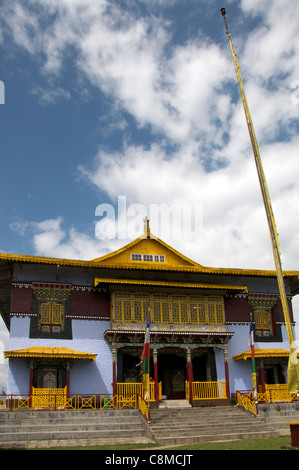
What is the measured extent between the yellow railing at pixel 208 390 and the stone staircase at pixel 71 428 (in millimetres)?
6054

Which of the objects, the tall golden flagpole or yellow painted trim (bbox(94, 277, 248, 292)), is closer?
the tall golden flagpole

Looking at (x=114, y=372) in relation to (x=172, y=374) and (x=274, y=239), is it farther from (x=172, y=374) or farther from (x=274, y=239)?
(x=274, y=239)

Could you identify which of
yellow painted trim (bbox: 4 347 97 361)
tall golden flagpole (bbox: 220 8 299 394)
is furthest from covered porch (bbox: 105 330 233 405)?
tall golden flagpole (bbox: 220 8 299 394)

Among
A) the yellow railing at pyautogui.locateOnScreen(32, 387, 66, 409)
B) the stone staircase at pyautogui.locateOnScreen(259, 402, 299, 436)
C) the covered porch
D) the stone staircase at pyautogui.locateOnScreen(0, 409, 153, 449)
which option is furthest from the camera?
the covered porch

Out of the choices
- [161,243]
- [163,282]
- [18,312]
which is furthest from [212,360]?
[18,312]

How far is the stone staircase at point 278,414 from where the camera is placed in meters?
22.5

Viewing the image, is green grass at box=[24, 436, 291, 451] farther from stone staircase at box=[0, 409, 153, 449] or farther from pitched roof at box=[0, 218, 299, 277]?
pitched roof at box=[0, 218, 299, 277]

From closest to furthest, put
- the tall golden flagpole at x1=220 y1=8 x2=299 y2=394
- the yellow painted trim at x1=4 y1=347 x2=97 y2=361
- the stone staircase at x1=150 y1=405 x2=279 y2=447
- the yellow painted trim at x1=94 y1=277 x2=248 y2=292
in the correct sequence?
1. the tall golden flagpole at x1=220 y1=8 x2=299 y2=394
2. the stone staircase at x1=150 y1=405 x2=279 y2=447
3. the yellow painted trim at x1=4 y1=347 x2=97 y2=361
4. the yellow painted trim at x1=94 y1=277 x2=248 y2=292

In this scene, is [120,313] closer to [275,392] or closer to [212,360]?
[212,360]

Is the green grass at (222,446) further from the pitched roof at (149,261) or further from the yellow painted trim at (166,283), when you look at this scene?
the pitched roof at (149,261)

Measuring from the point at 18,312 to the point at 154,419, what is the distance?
10.0m

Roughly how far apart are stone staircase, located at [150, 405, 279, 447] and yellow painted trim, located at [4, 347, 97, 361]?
517cm

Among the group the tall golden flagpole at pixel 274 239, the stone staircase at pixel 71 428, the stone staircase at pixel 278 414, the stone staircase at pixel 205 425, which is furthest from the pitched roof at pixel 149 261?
the tall golden flagpole at pixel 274 239

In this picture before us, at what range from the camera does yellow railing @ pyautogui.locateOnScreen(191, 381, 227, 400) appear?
2681cm
